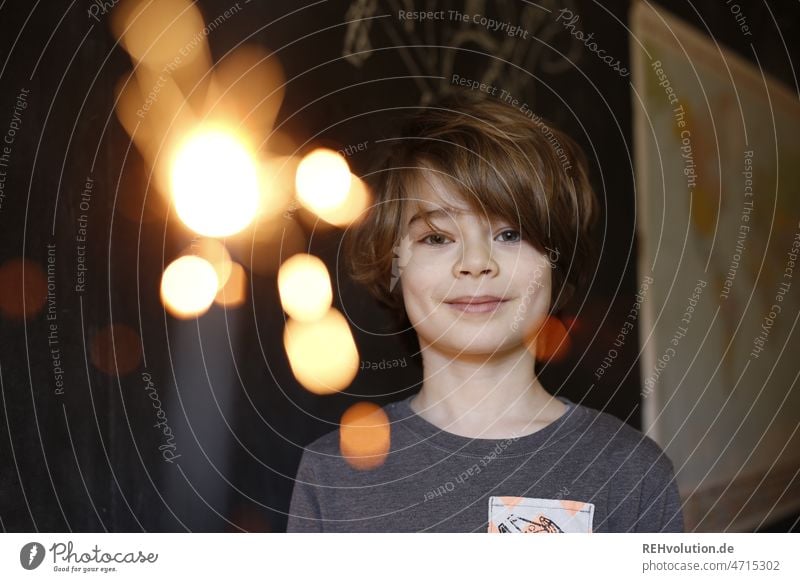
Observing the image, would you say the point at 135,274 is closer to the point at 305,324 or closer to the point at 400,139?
the point at 305,324

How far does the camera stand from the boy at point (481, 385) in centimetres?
90

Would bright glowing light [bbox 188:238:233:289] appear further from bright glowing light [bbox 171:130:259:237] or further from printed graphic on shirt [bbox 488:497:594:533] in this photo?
printed graphic on shirt [bbox 488:497:594:533]

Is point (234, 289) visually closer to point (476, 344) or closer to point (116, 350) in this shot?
point (116, 350)

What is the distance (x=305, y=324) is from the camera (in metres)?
1.00

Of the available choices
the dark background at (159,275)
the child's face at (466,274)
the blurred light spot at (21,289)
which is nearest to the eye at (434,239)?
the child's face at (466,274)

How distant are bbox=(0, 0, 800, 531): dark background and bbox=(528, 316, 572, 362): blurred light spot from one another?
19mm

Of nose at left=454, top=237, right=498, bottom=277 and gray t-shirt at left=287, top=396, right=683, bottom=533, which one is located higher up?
nose at left=454, top=237, right=498, bottom=277

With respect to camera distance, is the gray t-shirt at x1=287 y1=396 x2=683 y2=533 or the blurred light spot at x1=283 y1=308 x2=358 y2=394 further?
the blurred light spot at x1=283 y1=308 x2=358 y2=394

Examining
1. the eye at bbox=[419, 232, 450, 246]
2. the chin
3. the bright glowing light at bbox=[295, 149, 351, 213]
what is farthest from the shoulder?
the bright glowing light at bbox=[295, 149, 351, 213]

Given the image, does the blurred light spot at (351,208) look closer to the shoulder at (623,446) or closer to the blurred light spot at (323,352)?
the blurred light spot at (323,352)

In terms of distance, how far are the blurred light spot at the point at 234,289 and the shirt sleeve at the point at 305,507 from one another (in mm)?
194

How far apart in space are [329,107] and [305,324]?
0.77 feet

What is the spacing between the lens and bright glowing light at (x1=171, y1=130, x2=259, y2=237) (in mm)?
945

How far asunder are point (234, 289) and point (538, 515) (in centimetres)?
39
